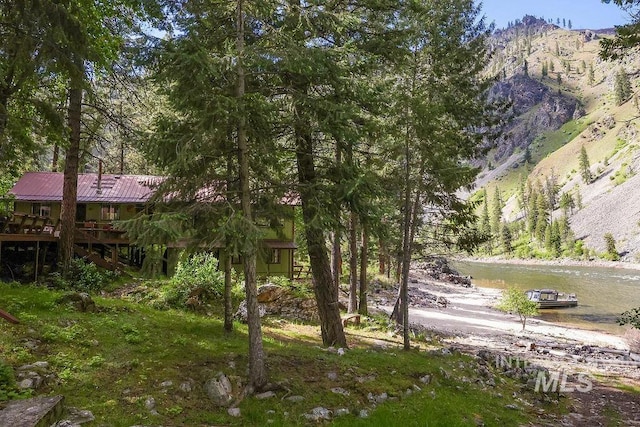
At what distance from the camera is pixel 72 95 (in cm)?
1543

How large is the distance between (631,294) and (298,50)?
184 feet

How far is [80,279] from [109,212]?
12.9 m

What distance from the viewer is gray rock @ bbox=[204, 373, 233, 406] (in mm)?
6942

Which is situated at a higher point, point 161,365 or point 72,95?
point 72,95

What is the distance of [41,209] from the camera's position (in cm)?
2744

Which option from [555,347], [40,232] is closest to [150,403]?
[40,232]

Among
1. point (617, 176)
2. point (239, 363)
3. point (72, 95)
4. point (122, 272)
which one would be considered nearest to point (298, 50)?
point (239, 363)

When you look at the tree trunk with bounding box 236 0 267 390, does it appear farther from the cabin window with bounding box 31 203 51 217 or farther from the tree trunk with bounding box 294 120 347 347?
the cabin window with bounding box 31 203 51 217

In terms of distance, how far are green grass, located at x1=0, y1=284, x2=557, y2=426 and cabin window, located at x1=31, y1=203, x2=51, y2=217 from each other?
1817 cm

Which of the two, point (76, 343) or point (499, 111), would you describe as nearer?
point (76, 343)

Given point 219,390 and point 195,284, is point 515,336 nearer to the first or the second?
point 195,284

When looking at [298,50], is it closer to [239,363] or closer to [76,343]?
[239,363]

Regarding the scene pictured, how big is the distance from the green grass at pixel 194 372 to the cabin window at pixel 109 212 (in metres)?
16.7

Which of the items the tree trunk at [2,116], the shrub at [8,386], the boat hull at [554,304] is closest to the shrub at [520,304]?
the boat hull at [554,304]
